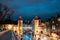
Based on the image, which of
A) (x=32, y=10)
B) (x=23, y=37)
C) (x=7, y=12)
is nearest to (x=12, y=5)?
(x=7, y=12)

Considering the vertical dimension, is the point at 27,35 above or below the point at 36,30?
below

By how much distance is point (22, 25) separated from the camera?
311 centimetres

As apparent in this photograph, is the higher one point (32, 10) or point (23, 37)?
point (32, 10)

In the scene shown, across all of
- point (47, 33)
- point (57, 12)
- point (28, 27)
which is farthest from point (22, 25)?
point (57, 12)

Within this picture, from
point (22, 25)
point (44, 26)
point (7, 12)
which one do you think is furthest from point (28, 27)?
point (7, 12)

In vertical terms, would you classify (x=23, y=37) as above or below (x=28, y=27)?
Result: below

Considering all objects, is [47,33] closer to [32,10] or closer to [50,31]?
[50,31]

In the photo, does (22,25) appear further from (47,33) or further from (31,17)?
(47,33)

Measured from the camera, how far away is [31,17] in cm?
314

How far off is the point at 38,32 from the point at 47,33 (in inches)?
7.5

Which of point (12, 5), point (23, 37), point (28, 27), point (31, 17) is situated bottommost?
point (23, 37)

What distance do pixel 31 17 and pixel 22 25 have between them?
263mm

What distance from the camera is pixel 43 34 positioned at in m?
3.02

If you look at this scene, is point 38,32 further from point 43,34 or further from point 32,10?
point 32,10
